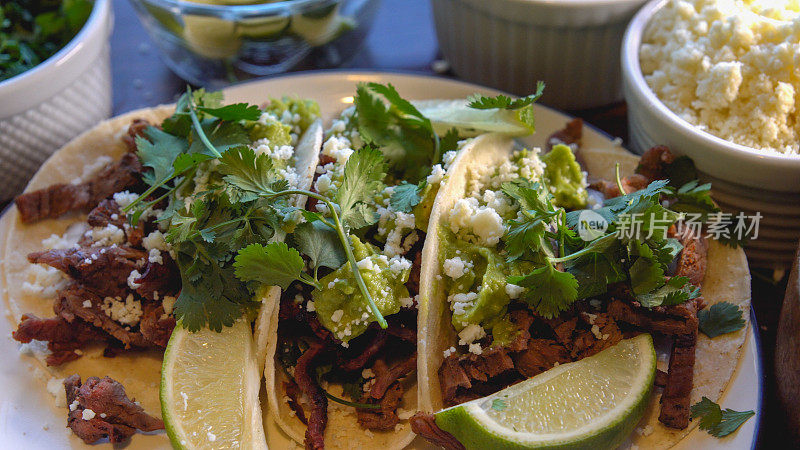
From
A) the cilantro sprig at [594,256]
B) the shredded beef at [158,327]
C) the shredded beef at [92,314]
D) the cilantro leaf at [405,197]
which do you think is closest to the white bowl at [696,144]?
the cilantro sprig at [594,256]

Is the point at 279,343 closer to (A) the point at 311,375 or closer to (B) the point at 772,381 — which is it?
(A) the point at 311,375

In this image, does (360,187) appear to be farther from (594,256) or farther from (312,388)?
(594,256)

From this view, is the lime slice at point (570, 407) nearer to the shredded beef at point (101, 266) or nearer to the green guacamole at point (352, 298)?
the green guacamole at point (352, 298)

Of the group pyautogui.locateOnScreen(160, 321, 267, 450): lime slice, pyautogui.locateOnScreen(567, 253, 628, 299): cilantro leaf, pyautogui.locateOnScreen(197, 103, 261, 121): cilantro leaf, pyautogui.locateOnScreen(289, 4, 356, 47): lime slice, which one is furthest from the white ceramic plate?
pyautogui.locateOnScreen(289, 4, 356, 47): lime slice

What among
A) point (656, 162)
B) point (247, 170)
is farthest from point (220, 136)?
point (656, 162)

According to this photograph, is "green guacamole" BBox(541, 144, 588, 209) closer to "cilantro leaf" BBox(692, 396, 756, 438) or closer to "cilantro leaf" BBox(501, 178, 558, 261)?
"cilantro leaf" BBox(501, 178, 558, 261)

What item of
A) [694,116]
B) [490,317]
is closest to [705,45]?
[694,116]
